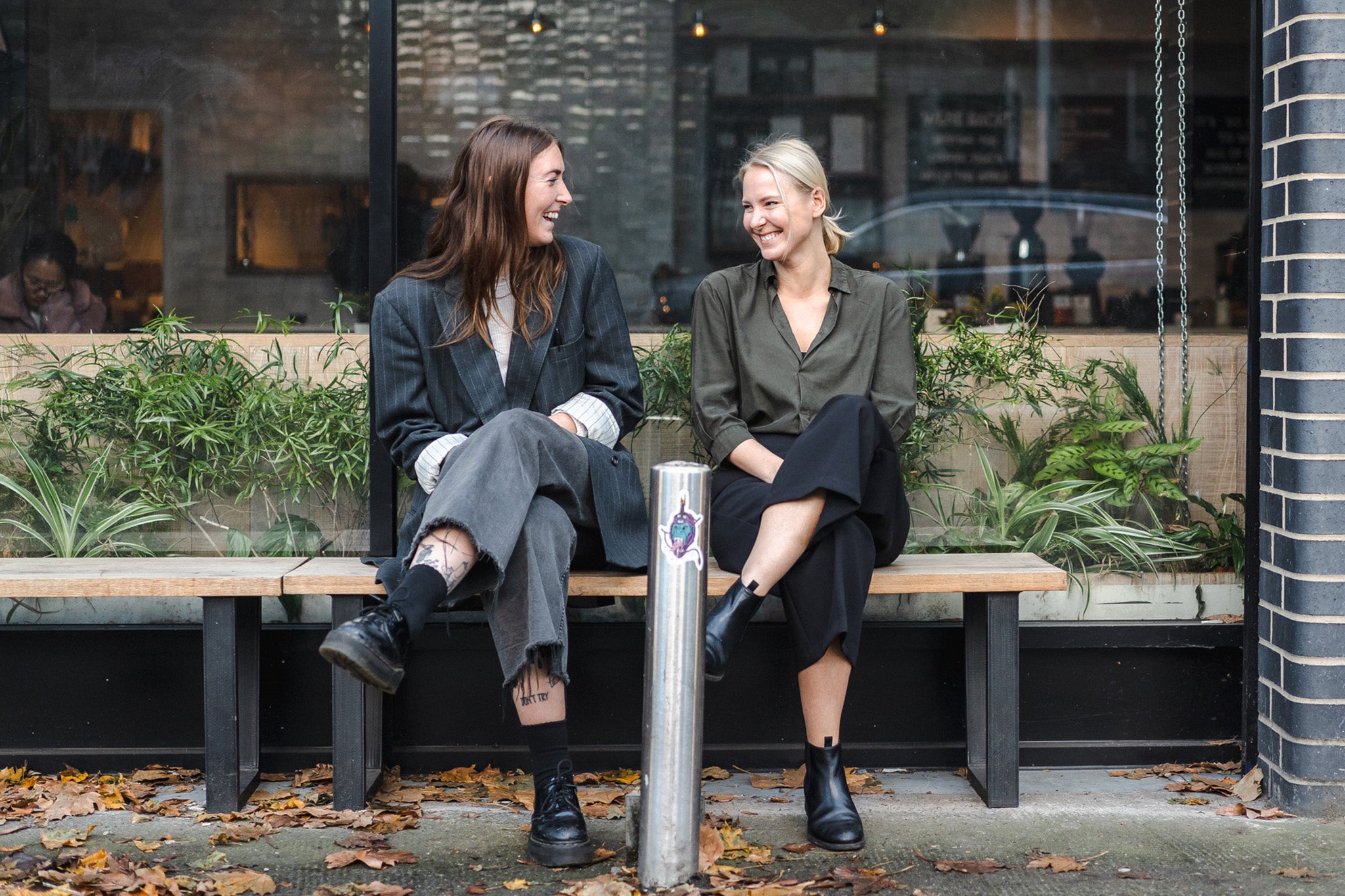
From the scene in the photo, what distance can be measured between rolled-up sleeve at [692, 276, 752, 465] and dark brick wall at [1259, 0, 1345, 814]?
1.34 m

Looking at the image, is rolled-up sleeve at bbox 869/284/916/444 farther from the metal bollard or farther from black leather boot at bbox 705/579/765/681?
the metal bollard

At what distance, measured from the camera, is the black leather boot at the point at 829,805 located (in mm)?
2703

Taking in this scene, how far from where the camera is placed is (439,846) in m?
2.74

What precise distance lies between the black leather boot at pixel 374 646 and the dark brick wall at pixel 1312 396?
2.09 meters

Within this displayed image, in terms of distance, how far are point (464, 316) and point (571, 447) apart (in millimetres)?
496

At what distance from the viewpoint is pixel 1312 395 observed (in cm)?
285

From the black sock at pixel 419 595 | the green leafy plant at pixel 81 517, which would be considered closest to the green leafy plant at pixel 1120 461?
the black sock at pixel 419 595

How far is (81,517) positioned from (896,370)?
235 centimetres

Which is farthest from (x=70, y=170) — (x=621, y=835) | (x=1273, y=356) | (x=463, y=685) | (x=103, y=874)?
(x=1273, y=356)

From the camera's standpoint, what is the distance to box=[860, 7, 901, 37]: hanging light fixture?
5723mm

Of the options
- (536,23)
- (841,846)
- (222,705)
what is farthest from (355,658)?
(536,23)

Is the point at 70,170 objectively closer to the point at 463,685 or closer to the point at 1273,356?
the point at 463,685

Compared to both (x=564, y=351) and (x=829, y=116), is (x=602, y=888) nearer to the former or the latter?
(x=564, y=351)

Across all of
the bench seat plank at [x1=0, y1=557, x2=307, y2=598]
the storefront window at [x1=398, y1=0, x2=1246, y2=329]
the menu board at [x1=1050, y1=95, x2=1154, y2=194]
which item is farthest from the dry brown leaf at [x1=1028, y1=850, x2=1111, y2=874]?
the menu board at [x1=1050, y1=95, x2=1154, y2=194]
